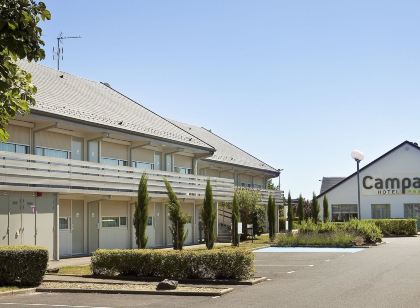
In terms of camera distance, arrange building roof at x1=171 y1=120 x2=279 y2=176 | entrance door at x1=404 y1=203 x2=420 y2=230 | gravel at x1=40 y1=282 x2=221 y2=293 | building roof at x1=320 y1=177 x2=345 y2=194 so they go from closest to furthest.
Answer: gravel at x1=40 y1=282 x2=221 y2=293, building roof at x1=171 y1=120 x2=279 y2=176, entrance door at x1=404 y1=203 x2=420 y2=230, building roof at x1=320 y1=177 x2=345 y2=194

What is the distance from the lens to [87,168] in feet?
88.9

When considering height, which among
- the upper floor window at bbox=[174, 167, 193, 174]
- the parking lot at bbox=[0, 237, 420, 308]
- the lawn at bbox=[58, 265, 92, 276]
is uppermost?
the upper floor window at bbox=[174, 167, 193, 174]

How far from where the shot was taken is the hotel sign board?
61.5 m

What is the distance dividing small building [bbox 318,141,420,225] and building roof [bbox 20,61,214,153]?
2873cm

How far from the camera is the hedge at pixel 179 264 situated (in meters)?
17.7

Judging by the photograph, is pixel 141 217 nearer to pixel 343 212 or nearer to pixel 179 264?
pixel 179 264

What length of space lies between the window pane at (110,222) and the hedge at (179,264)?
38.1 ft

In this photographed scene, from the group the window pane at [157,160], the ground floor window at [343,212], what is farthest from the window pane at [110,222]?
the ground floor window at [343,212]

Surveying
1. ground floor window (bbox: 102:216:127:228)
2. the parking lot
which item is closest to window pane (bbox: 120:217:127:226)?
ground floor window (bbox: 102:216:127:228)

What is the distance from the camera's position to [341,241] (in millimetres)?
35844

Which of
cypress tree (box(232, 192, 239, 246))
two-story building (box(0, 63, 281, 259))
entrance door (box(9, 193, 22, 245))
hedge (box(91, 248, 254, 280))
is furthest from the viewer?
cypress tree (box(232, 192, 239, 246))

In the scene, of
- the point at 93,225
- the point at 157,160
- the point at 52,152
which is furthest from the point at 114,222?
the point at 52,152

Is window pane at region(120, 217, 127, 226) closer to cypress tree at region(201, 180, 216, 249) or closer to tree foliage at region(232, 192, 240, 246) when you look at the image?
cypress tree at region(201, 180, 216, 249)

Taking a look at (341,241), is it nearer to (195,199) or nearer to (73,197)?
(195,199)
